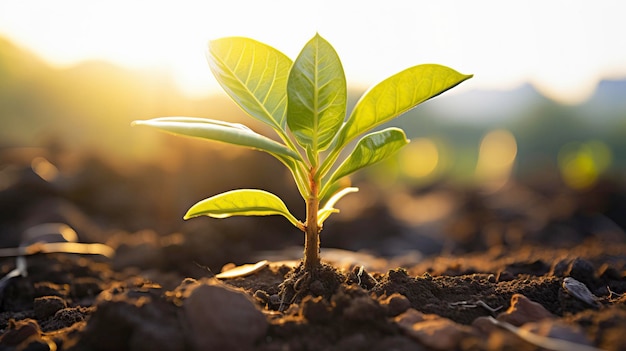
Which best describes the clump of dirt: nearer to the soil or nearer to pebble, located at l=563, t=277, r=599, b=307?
the soil

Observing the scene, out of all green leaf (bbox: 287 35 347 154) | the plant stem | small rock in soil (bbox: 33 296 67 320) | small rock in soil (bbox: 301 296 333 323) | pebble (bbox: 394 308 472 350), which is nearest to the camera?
pebble (bbox: 394 308 472 350)

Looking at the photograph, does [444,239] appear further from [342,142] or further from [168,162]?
[342,142]

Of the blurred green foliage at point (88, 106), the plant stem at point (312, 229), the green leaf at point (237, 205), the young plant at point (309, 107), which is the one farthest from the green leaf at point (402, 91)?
the blurred green foliage at point (88, 106)

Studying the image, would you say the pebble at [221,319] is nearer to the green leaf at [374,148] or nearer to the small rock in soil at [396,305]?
the small rock in soil at [396,305]

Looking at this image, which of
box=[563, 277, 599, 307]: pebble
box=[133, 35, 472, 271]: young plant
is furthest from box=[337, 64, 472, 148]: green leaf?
box=[563, 277, 599, 307]: pebble

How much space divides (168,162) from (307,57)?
5.05m

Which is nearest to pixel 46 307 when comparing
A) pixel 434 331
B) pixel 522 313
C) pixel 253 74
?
pixel 253 74

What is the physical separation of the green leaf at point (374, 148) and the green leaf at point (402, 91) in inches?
3.1

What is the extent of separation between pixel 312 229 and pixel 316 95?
1.55ft

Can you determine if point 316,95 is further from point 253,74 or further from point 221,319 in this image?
point 221,319

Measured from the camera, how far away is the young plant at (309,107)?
1.66 m

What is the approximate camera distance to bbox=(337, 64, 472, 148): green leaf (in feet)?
5.45

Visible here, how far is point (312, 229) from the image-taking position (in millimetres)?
1886

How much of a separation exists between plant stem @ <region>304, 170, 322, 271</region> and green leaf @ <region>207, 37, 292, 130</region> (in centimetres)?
24
